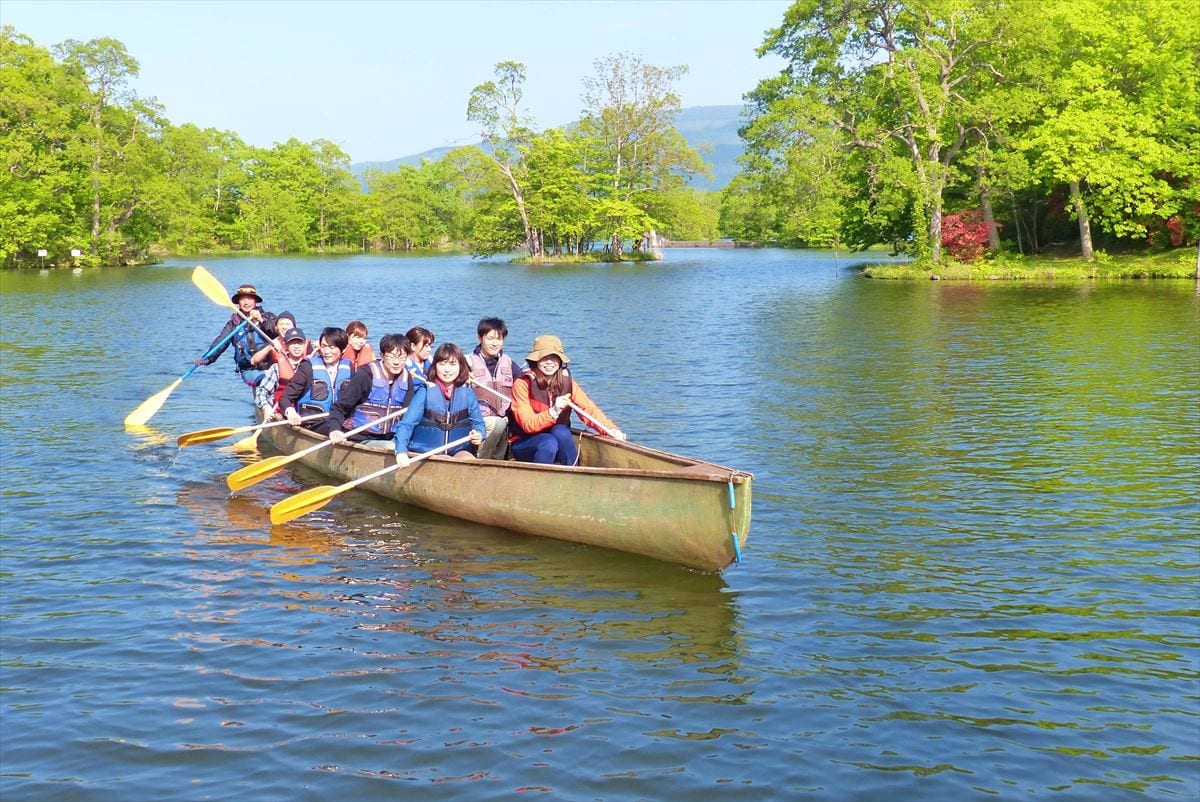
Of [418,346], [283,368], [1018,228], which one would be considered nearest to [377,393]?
[418,346]

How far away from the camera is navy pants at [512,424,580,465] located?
10102mm

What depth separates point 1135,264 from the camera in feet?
126

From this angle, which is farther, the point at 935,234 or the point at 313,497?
the point at 935,234

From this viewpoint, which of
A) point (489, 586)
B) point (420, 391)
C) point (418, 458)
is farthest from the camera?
point (420, 391)

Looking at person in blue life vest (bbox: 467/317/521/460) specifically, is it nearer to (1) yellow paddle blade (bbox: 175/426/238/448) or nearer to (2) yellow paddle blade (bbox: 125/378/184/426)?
(1) yellow paddle blade (bbox: 175/426/238/448)

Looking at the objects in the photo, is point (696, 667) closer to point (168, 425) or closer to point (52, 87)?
point (168, 425)

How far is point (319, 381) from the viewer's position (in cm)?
1295

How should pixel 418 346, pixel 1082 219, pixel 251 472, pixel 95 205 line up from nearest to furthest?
1. pixel 251 472
2. pixel 418 346
3. pixel 1082 219
4. pixel 95 205

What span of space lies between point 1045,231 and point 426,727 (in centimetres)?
4442

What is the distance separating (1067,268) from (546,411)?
33803 millimetres

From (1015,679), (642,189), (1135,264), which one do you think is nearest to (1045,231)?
(1135,264)

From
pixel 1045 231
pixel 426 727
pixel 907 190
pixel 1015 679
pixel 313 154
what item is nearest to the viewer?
pixel 426 727

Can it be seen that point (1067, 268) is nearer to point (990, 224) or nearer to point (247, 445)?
point (990, 224)

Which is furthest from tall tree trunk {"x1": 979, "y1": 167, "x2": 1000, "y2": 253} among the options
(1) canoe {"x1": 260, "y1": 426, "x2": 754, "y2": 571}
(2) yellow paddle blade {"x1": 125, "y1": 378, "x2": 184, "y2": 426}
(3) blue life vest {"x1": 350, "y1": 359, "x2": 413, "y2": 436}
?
(1) canoe {"x1": 260, "y1": 426, "x2": 754, "y2": 571}
